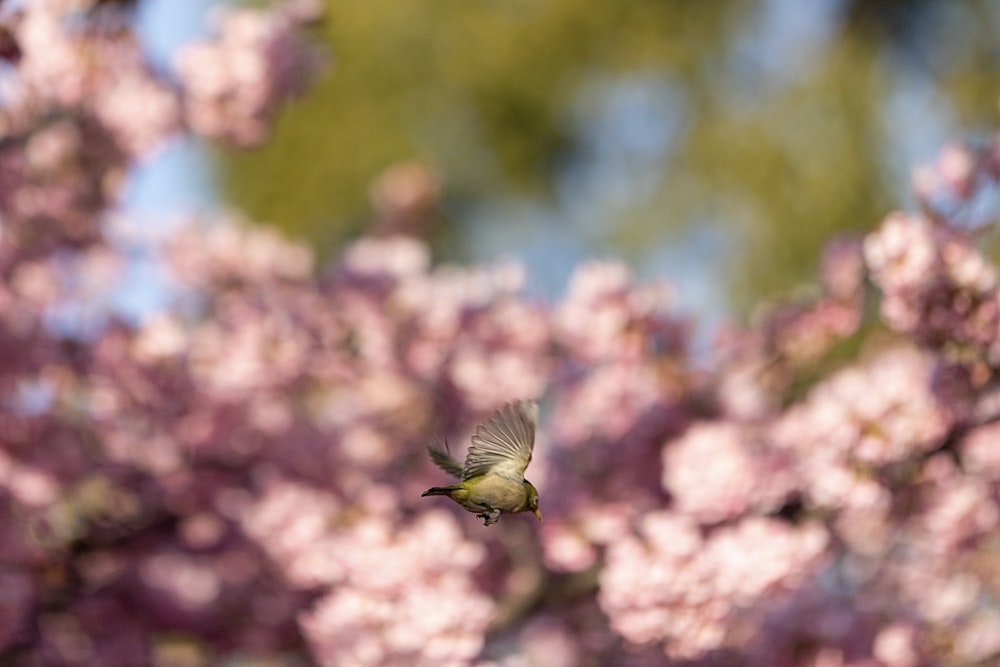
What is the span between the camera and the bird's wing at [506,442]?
1845mm

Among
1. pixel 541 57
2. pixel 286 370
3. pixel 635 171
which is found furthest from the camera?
pixel 541 57

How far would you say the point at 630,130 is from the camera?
11641 mm

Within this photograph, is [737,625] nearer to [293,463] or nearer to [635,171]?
[293,463]

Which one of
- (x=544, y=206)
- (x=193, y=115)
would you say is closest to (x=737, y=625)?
(x=193, y=115)

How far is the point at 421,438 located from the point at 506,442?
2.06m

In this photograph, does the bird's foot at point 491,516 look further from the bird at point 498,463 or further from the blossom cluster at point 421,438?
the blossom cluster at point 421,438

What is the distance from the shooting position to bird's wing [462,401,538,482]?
1.84m

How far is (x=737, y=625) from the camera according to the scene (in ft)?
9.73

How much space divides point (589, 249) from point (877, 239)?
9.06 metres

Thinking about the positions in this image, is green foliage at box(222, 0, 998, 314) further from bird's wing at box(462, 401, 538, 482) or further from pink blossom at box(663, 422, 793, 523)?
bird's wing at box(462, 401, 538, 482)

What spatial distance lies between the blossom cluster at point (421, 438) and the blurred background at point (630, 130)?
4.42 meters

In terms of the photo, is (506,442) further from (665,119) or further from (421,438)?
(665,119)

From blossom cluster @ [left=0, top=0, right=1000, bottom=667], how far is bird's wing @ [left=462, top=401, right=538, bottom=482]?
749 millimetres

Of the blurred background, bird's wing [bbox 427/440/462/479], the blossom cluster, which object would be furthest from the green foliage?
bird's wing [bbox 427/440/462/479]
